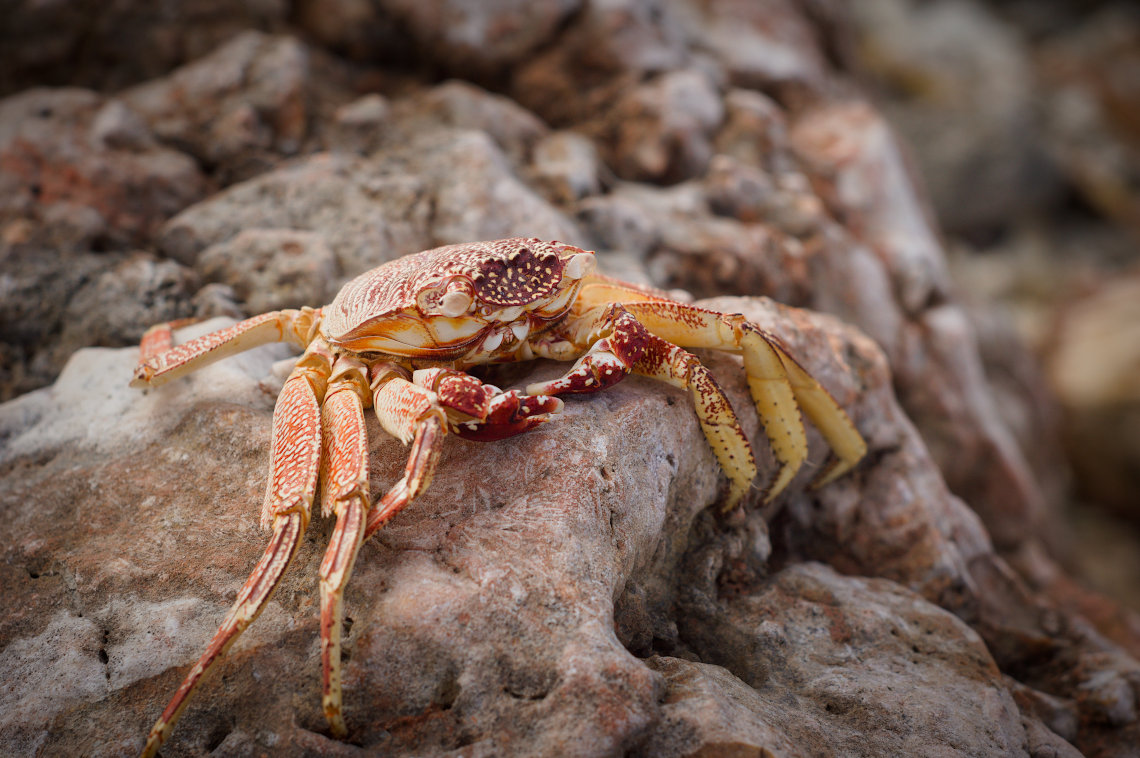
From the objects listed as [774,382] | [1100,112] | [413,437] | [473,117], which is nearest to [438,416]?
[413,437]

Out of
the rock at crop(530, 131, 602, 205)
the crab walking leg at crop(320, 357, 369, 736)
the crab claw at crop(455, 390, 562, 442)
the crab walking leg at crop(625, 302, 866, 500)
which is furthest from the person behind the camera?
the rock at crop(530, 131, 602, 205)

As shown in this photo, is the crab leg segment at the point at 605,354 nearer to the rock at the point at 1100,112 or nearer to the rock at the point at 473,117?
the rock at the point at 473,117

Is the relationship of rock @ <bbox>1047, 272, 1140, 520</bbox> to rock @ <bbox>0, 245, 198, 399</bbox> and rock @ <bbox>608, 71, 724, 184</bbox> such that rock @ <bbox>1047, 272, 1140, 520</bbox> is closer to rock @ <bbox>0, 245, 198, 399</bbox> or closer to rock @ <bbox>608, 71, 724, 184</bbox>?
rock @ <bbox>608, 71, 724, 184</bbox>

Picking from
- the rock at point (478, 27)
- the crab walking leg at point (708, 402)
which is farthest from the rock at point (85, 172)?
the crab walking leg at point (708, 402)

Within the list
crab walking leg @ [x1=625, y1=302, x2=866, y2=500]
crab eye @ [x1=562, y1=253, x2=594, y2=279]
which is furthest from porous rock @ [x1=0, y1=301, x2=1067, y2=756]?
crab eye @ [x1=562, y1=253, x2=594, y2=279]

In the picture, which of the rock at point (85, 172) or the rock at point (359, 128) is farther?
the rock at point (359, 128)

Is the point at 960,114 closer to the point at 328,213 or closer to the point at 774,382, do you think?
the point at 774,382
